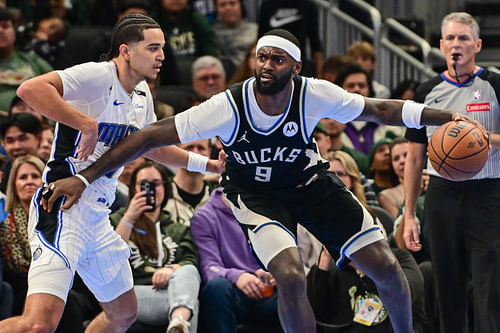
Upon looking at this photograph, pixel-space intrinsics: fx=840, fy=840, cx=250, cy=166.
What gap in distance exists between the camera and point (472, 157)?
204 inches

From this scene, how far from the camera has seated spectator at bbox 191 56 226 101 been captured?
9.22 meters

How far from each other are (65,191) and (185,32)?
578 centimetres

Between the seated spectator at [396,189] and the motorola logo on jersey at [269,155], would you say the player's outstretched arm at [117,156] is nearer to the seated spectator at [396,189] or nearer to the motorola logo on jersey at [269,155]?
the motorola logo on jersey at [269,155]

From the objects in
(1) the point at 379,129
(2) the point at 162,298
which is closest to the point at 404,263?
(2) the point at 162,298

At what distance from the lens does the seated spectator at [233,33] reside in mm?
10727

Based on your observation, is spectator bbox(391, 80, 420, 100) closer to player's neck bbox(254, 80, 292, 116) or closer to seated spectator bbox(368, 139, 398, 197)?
seated spectator bbox(368, 139, 398, 197)

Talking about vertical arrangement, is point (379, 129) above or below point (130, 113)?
below

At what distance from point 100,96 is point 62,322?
210 centimetres

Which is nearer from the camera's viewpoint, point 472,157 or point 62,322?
point 472,157

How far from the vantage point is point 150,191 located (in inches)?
273

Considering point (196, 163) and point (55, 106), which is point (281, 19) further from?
point (55, 106)

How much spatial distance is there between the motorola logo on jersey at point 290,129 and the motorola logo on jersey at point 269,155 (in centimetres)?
9

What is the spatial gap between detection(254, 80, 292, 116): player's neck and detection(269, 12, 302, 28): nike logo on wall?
5231mm

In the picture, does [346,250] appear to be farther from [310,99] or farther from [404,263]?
[404,263]
